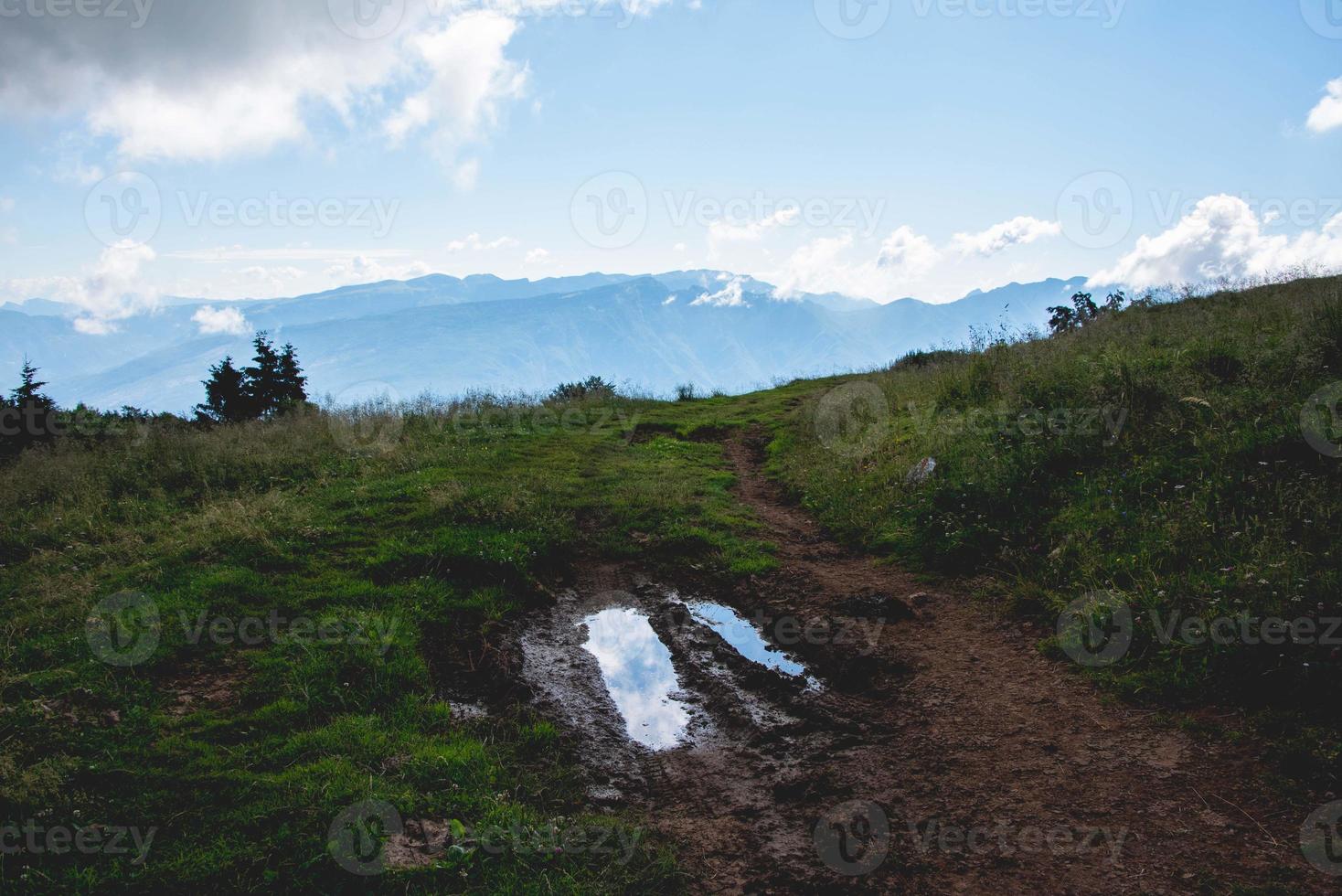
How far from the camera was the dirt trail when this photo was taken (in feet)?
12.5

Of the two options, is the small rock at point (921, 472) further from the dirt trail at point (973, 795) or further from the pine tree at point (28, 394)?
the pine tree at point (28, 394)

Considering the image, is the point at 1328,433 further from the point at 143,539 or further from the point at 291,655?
the point at 143,539

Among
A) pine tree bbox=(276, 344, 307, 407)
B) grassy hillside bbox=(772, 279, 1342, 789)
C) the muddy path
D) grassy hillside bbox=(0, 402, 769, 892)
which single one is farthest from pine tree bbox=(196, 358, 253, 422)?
the muddy path

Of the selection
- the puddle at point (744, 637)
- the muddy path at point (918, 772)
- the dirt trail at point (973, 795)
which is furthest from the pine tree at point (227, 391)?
the dirt trail at point (973, 795)

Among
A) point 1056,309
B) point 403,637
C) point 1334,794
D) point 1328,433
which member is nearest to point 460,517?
point 403,637

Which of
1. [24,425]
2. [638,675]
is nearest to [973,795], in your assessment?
[638,675]

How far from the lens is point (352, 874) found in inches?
144

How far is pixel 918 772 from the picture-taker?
4.80 m

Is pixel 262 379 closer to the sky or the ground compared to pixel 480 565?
closer to the sky

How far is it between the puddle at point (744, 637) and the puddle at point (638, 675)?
701 mm

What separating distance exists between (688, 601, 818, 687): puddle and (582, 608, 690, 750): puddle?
27.6 inches

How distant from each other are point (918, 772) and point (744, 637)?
2.60 meters

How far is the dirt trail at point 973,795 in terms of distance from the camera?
12.5 feet

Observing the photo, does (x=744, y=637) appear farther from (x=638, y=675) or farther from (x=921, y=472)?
(x=921, y=472)
